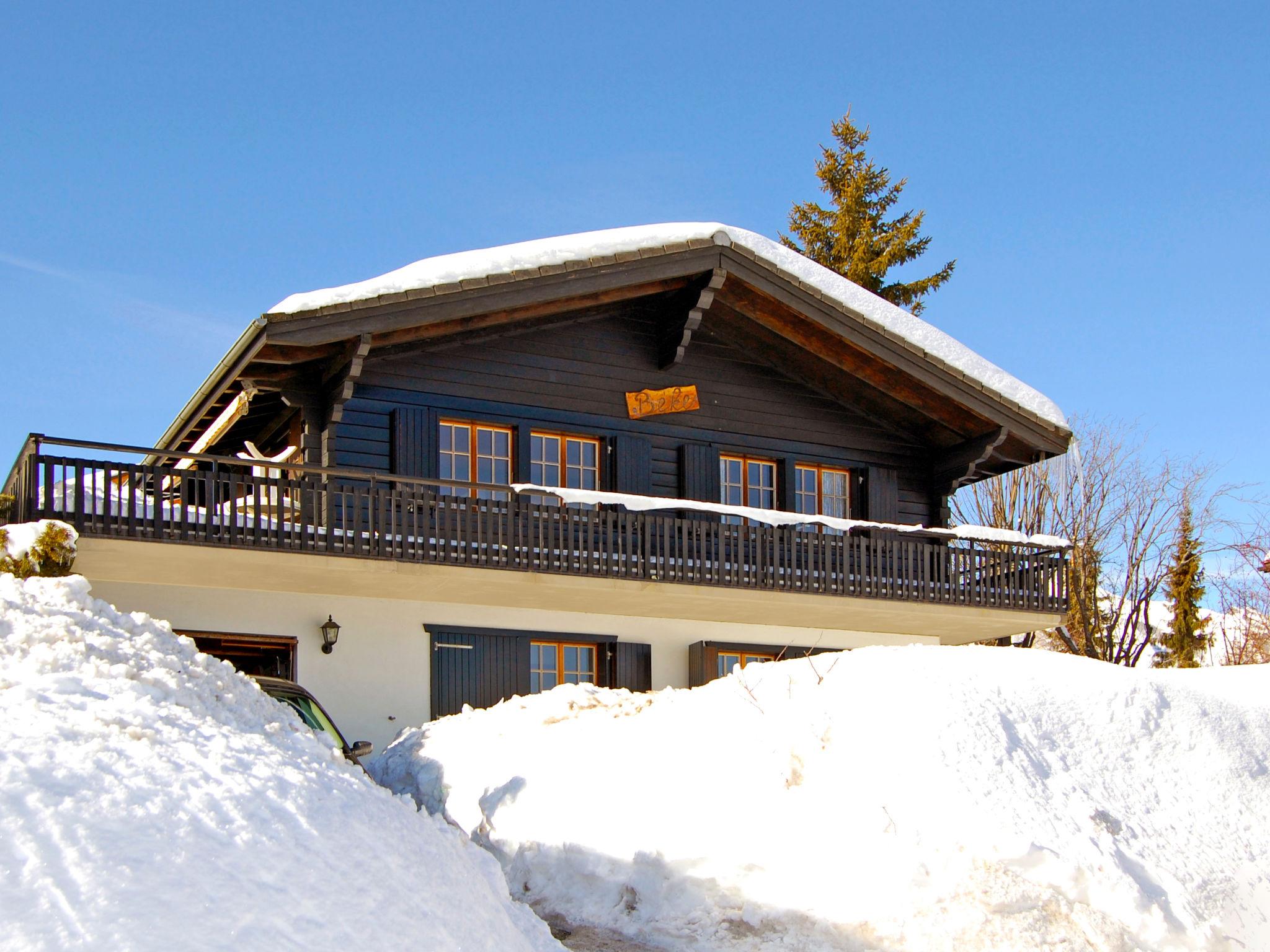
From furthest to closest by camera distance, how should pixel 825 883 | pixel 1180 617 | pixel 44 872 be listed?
pixel 1180 617 → pixel 825 883 → pixel 44 872

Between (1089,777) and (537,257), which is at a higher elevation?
(537,257)

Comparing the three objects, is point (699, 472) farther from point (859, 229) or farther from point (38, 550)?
point (859, 229)

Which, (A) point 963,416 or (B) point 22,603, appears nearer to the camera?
(B) point 22,603

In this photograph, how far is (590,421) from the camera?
16.9m

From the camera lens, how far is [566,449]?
1678 centimetres

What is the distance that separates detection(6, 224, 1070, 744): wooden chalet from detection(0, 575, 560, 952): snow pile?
7.26 m

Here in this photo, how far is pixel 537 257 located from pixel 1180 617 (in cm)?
1680

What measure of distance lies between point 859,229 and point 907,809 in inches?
1078

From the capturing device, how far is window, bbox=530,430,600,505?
16531mm

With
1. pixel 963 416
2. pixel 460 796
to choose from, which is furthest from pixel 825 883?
pixel 963 416

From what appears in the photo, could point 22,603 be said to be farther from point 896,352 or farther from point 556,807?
point 896,352

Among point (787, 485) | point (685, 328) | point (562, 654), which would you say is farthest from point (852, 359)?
point (562, 654)

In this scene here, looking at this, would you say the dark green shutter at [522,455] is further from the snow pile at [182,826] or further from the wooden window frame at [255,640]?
the snow pile at [182,826]

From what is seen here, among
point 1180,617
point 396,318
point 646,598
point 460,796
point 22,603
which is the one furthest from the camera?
point 1180,617
